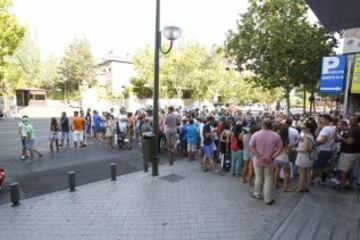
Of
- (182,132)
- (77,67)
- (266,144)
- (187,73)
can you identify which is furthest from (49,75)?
(266,144)

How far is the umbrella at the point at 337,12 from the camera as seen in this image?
4.69m

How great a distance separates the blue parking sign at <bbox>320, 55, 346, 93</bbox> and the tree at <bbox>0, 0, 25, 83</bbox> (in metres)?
19.3

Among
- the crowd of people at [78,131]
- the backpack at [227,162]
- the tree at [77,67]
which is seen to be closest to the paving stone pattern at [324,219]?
the backpack at [227,162]

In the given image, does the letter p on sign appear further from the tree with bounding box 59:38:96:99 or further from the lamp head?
the tree with bounding box 59:38:96:99

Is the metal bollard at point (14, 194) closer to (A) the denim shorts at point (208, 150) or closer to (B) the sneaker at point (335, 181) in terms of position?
(A) the denim shorts at point (208, 150)

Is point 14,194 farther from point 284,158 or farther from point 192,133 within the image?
point 284,158

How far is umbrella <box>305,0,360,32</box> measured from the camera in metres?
4.69

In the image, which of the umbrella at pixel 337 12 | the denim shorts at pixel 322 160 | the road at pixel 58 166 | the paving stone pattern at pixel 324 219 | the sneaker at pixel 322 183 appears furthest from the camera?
the road at pixel 58 166

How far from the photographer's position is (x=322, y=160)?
7.55 meters

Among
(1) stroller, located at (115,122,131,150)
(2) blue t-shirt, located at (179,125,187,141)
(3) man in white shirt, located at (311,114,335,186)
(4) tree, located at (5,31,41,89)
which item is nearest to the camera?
(3) man in white shirt, located at (311,114,335,186)

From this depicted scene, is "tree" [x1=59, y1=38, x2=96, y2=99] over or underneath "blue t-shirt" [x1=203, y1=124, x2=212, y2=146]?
over

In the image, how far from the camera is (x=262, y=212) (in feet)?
19.5

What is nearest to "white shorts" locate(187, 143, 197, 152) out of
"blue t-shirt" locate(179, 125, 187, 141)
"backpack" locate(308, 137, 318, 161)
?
"blue t-shirt" locate(179, 125, 187, 141)

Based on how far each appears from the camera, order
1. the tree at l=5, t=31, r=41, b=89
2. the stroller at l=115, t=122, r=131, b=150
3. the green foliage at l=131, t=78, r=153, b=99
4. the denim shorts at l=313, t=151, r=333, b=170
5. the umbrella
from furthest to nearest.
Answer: the tree at l=5, t=31, r=41, b=89 < the green foliage at l=131, t=78, r=153, b=99 < the stroller at l=115, t=122, r=131, b=150 < the denim shorts at l=313, t=151, r=333, b=170 < the umbrella
